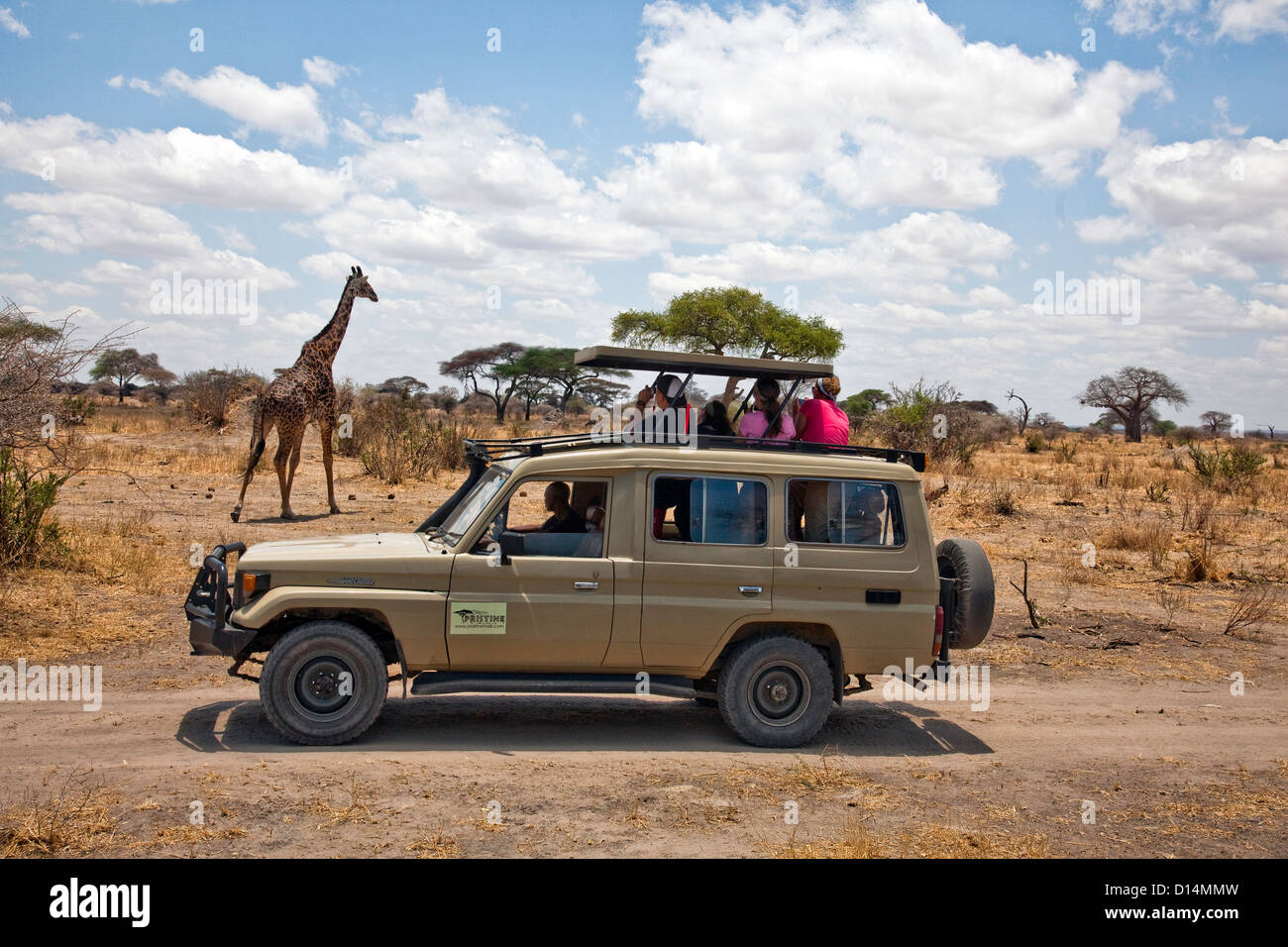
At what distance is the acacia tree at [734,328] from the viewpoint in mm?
35406

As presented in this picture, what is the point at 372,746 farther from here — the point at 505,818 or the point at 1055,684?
the point at 1055,684

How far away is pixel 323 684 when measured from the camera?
641cm

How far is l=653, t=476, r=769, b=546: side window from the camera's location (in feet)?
22.3

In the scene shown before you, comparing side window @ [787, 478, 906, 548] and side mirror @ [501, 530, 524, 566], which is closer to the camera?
side mirror @ [501, 530, 524, 566]

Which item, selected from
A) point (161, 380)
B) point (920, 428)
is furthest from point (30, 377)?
point (161, 380)

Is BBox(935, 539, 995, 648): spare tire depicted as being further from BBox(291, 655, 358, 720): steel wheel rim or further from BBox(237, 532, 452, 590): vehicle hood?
BBox(291, 655, 358, 720): steel wheel rim

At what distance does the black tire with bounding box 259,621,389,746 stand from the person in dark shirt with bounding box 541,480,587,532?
136 cm

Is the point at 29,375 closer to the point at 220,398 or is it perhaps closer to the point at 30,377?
the point at 30,377

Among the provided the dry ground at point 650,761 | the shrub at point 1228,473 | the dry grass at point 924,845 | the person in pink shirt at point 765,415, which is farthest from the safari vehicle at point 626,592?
the shrub at point 1228,473

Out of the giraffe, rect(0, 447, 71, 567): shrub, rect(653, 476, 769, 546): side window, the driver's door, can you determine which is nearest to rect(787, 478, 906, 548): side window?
rect(653, 476, 769, 546): side window

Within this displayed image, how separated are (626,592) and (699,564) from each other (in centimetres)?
51

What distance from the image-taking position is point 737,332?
116 feet

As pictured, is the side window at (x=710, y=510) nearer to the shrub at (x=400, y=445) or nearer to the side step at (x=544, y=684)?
the side step at (x=544, y=684)

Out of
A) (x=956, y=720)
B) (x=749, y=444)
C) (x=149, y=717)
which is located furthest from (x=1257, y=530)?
(x=149, y=717)
